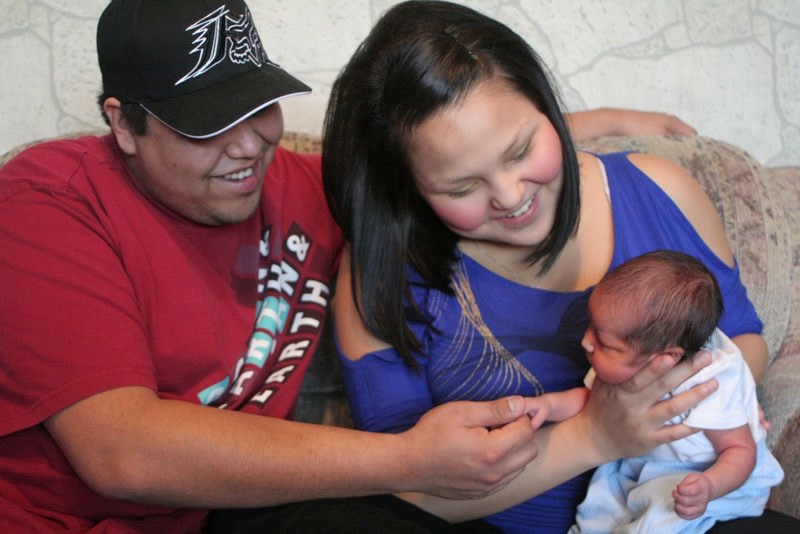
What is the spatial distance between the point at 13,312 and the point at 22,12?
1.27 meters

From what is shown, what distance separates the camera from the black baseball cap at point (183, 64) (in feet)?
4.78

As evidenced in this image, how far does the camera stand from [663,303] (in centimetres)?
131

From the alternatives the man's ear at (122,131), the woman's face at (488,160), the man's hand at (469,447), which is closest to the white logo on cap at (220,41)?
the man's ear at (122,131)

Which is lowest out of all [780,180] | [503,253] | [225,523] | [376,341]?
[225,523]

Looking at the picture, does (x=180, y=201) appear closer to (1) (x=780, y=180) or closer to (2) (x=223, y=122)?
(2) (x=223, y=122)

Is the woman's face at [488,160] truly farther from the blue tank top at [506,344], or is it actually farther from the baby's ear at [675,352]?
the baby's ear at [675,352]

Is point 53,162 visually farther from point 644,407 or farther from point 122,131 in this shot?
point 644,407

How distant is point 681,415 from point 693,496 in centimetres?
16

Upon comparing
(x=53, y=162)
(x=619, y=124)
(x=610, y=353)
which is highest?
(x=619, y=124)

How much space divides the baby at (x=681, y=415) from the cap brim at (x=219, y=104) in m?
0.65

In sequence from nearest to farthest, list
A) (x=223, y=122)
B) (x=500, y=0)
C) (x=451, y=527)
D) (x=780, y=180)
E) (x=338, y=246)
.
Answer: (x=223, y=122), (x=451, y=527), (x=338, y=246), (x=780, y=180), (x=500, y=0)

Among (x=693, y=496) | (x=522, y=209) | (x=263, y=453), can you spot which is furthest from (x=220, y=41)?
(x=693, y=496)

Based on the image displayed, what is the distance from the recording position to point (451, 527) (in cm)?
157

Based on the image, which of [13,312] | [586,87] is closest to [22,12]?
[13,312]
